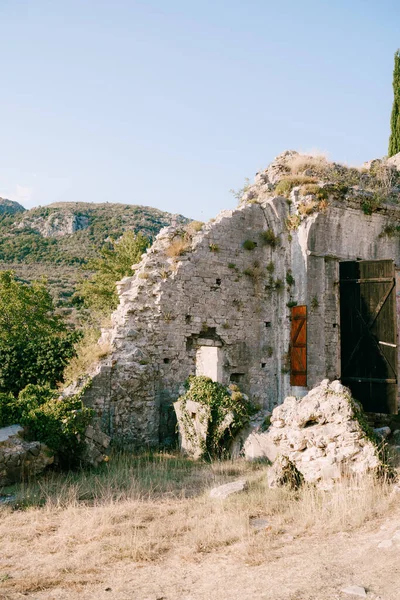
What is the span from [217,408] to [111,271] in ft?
49.4

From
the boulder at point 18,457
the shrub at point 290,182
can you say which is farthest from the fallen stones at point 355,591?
the shrub at point 290,182

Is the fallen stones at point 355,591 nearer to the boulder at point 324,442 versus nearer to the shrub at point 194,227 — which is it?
the boulder at point 324,442

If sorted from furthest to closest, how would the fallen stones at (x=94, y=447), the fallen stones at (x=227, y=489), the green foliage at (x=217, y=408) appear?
the green foliage at (x=217, y=408) < the fallen stones at (x=94, y=447) < the fallen stones at (x=227, y=489)

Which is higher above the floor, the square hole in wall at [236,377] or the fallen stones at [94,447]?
the square hole in wall at [236,377]

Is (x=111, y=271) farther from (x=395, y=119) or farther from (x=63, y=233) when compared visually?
(x=63, y=233)

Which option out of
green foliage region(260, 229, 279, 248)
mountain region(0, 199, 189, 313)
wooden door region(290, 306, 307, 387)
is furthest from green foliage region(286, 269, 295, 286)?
mountain region(0, 199, 189, 313)

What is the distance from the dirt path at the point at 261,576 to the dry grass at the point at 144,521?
0.10 m

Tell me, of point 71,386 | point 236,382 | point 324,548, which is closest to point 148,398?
point 71,386

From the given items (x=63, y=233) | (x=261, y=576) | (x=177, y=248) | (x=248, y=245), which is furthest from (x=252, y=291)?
(x=63, y=233)

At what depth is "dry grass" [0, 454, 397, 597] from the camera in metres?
5.20

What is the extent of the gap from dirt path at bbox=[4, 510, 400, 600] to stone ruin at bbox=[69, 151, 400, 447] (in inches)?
240

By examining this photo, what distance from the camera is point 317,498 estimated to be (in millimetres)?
6773

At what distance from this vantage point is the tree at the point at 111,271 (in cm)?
2434

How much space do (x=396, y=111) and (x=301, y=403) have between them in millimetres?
22322
